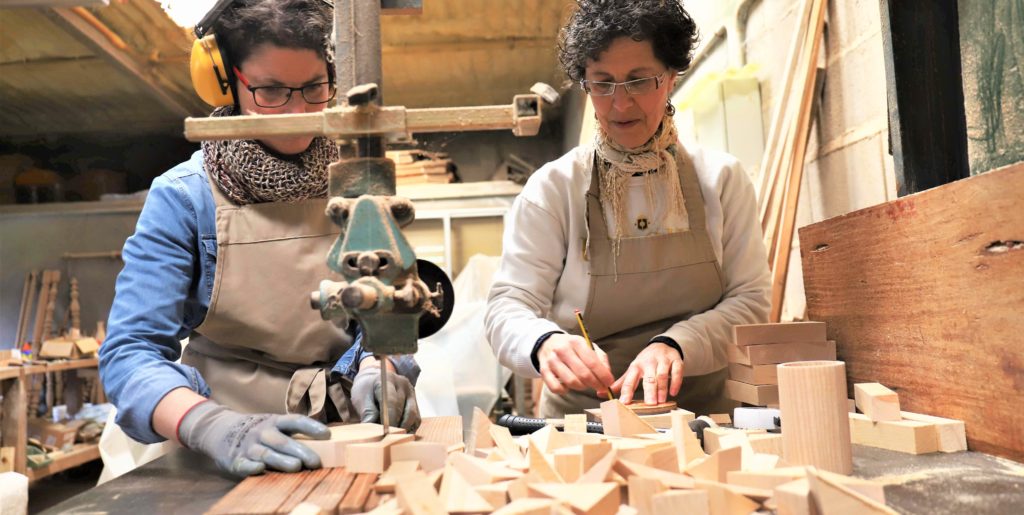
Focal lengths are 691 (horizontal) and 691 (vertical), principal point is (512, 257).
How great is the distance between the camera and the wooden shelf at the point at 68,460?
486 centimetres

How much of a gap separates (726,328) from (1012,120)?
790 millimetres

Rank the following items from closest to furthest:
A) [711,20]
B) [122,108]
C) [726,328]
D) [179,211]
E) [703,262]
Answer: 1. [179,211]
2. [726,328]
3. [703,262]
4. [711,20]
5. [122,108]

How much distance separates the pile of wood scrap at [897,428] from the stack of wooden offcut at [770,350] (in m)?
0.22

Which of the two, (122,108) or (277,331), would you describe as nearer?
(277,331)

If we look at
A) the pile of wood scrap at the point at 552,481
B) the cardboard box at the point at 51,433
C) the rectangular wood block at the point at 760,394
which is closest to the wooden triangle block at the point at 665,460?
the pile of wood scrap at the point at 552,481

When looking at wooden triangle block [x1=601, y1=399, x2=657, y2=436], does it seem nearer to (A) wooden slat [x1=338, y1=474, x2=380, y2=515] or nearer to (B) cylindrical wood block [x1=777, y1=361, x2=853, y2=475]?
(B) cylindrical wood block [x1=777, y1=361, x2=853, y2=475]

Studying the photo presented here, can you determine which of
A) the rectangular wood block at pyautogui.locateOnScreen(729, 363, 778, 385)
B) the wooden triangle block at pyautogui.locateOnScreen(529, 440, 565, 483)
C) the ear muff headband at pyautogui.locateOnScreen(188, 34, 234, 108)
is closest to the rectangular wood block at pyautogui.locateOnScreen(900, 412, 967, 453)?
the rectangular wood block at pyautogui.locateOnScreen(729, 363, 778, 385)

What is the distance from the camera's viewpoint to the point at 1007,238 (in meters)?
1.15

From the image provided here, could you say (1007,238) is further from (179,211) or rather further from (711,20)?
(711,20)

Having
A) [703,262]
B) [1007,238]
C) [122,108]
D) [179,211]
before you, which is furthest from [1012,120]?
[122,108]

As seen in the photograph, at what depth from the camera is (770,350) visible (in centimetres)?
160

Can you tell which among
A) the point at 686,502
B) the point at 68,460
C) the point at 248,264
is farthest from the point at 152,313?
the point at 68,460

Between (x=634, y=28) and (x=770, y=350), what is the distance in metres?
0.87

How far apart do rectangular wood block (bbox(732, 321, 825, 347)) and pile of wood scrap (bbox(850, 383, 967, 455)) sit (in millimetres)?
243
